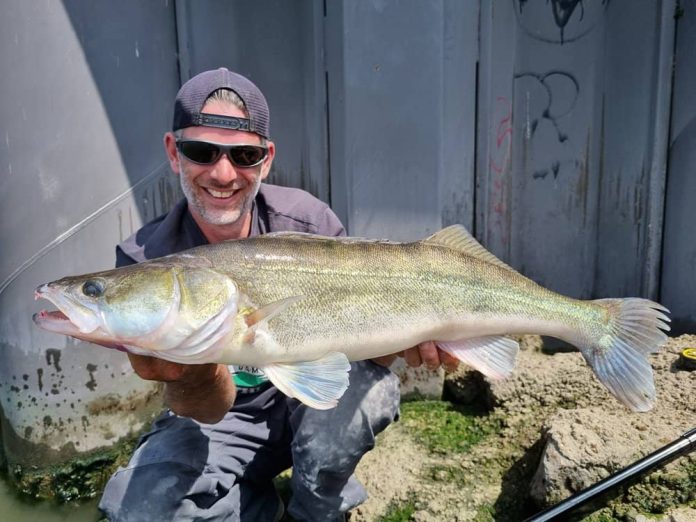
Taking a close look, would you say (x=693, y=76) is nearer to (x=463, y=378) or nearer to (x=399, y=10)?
(x=399, y=10)

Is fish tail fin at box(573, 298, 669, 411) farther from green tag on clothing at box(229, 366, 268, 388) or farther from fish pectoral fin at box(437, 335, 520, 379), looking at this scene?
green tag on clothing at box(229, 366, 268, 388)

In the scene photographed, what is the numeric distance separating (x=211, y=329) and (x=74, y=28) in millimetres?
2479

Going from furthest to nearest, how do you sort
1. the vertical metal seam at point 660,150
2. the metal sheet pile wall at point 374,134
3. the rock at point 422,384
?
the vertical metal seam at point 660,150 → the rock at point 422,384 → the metal sheet pile wall at point 374,134

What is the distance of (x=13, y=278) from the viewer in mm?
3527

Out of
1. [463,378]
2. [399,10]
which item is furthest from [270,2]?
[463,378]

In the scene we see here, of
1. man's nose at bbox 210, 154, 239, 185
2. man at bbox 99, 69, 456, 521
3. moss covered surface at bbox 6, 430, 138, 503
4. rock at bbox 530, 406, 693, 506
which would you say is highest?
man's nose at bbox 210, 154, 239, 185

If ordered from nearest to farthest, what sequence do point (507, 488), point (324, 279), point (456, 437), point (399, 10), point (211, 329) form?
1. point (211, 329)
2. point (324, 279)
3. point (507, 488)
4. point (456, 437)
5. point (399, 10)

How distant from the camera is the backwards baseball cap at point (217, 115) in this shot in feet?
8.54

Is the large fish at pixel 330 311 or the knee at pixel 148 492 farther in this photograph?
the knee at pixel 148 492

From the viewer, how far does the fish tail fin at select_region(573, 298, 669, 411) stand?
2.58 m

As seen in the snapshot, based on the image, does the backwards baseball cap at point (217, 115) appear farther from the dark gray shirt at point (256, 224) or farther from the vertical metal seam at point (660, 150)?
the vertical metal seam at point (660, 150)

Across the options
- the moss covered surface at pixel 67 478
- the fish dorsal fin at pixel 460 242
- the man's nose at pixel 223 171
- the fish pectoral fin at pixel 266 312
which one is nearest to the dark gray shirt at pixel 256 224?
the man's nose at pixel 223 171

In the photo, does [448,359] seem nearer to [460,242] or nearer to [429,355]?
[429,355]

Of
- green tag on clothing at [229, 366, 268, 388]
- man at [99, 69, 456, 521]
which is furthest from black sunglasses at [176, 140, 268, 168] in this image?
green tag on clothing at [229, 366, 268, 388]
